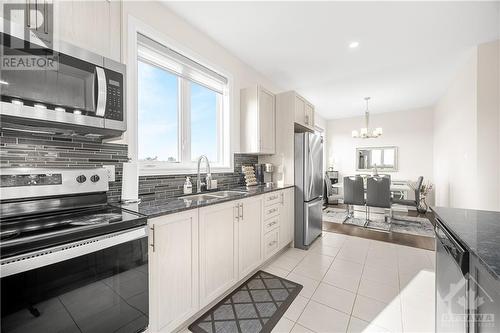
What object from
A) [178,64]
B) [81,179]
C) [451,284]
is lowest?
[451,284]

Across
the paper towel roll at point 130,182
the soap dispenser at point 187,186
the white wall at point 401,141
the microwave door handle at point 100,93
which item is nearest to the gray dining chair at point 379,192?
the white wall at point 401,141

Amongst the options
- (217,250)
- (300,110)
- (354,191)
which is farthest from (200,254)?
(354,191)

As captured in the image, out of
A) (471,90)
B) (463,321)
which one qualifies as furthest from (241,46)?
(471,90)

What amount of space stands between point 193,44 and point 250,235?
2207 mm

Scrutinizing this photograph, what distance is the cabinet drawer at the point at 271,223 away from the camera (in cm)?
240

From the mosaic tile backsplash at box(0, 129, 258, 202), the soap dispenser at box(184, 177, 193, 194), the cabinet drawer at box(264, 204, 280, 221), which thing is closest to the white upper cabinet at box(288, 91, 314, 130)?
the cabinet drawer at box(264, 204, 280, 221)

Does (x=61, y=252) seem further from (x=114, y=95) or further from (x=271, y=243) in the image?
(x=271, y=243)

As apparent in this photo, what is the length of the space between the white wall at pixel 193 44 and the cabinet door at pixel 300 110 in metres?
0.79

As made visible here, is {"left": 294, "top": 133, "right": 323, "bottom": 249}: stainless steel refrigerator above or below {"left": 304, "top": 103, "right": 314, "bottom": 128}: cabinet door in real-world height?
below

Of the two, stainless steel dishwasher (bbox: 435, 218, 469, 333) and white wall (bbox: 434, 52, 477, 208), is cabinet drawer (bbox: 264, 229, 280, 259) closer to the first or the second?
stainless steel dishwasher (bbox: 435, 218, 469, 333)

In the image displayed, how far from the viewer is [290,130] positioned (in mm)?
3053

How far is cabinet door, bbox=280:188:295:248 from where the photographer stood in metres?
2.75

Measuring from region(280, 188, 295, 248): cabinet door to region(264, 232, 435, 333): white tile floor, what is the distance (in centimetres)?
22

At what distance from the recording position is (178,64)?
2223 mm
